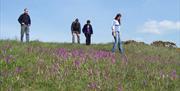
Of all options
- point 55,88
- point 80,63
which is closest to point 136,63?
point 80,63

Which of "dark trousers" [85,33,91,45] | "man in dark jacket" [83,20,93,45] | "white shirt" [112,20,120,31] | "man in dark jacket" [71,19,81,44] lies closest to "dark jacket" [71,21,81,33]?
"man in dark jacket" [71,19,81,44]

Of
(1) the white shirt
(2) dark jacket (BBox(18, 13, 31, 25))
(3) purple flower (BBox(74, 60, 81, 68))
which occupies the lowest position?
(3) purple flower (BBox(74, 60, 81, 68))

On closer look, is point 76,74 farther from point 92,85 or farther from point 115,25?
point 115,25

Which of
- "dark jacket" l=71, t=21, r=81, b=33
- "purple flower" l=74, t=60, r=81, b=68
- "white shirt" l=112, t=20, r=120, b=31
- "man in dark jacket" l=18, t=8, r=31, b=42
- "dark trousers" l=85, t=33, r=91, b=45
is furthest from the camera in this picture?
"dark jacket" l=71, t=21, r=81, b=33

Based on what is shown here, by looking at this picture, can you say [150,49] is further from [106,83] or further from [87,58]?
[106,83]

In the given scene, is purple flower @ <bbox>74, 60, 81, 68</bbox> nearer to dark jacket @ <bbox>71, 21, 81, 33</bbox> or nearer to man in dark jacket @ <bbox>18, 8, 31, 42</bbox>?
man in dark jacket @ <bbox>18, 8, 31, 42</bbox>

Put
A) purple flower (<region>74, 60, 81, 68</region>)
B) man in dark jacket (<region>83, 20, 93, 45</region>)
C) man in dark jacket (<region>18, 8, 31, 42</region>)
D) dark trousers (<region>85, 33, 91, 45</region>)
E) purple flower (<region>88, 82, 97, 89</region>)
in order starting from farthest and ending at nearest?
man in dark jacket (<region>83, 20, 93, 45</region>) → dark trousers (<region>85, 33, 91, 45</region>) → man in dark jacket (<region>18, 8, 31, 42</region>) → purple flower (<region>74, 60, 81, 68</region>) → purple flower (<region>88, 82, 97, 89</region>)

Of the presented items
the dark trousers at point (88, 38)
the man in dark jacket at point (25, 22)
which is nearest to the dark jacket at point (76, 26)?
the dark trousers at point (88, 38)

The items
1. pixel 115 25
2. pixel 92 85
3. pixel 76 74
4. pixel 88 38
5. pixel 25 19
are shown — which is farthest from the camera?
Answer: pixel 88 38

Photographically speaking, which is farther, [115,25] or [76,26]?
[76,26]

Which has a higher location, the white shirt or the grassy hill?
the white shirt

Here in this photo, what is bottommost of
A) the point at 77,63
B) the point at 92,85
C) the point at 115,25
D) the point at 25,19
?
the point at 92,85

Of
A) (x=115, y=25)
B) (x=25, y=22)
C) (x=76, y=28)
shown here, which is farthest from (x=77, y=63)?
(x=76, y=28)

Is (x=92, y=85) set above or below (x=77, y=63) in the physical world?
below
